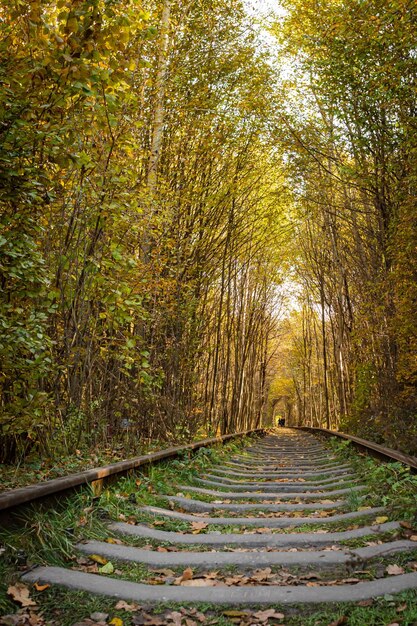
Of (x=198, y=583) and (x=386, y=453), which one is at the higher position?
(x=386, y=453)

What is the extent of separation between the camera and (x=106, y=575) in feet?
8.89

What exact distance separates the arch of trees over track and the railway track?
1.34 m

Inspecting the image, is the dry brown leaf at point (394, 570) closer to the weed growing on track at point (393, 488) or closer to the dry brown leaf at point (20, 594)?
the weed growing on track at point (393, 488)

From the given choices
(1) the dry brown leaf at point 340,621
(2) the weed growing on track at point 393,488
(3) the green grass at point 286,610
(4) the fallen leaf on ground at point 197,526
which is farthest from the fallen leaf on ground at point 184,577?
(2) the weed growing on track at point 393,488

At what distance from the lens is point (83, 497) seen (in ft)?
11.6

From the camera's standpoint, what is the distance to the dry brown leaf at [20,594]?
2291 millimetres

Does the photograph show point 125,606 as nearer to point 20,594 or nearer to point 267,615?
point 20,594

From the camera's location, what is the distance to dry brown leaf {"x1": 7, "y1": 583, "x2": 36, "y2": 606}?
2291mm

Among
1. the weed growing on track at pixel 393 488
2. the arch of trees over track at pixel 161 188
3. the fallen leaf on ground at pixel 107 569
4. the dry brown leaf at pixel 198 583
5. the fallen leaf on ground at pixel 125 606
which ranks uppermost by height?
the arch of trees over track at pixel 161 188

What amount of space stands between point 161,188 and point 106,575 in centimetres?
567

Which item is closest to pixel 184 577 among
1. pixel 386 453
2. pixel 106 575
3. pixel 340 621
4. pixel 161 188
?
pixel 106 575

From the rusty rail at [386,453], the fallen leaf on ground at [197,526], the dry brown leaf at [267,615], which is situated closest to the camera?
the dry brown leaf at [267,615]

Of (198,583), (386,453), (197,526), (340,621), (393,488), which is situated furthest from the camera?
(386,453)

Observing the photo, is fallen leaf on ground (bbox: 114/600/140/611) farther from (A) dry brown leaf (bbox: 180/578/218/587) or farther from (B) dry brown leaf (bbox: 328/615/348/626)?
(B) dry brown leaf (bbox: 328/615/348/626)
